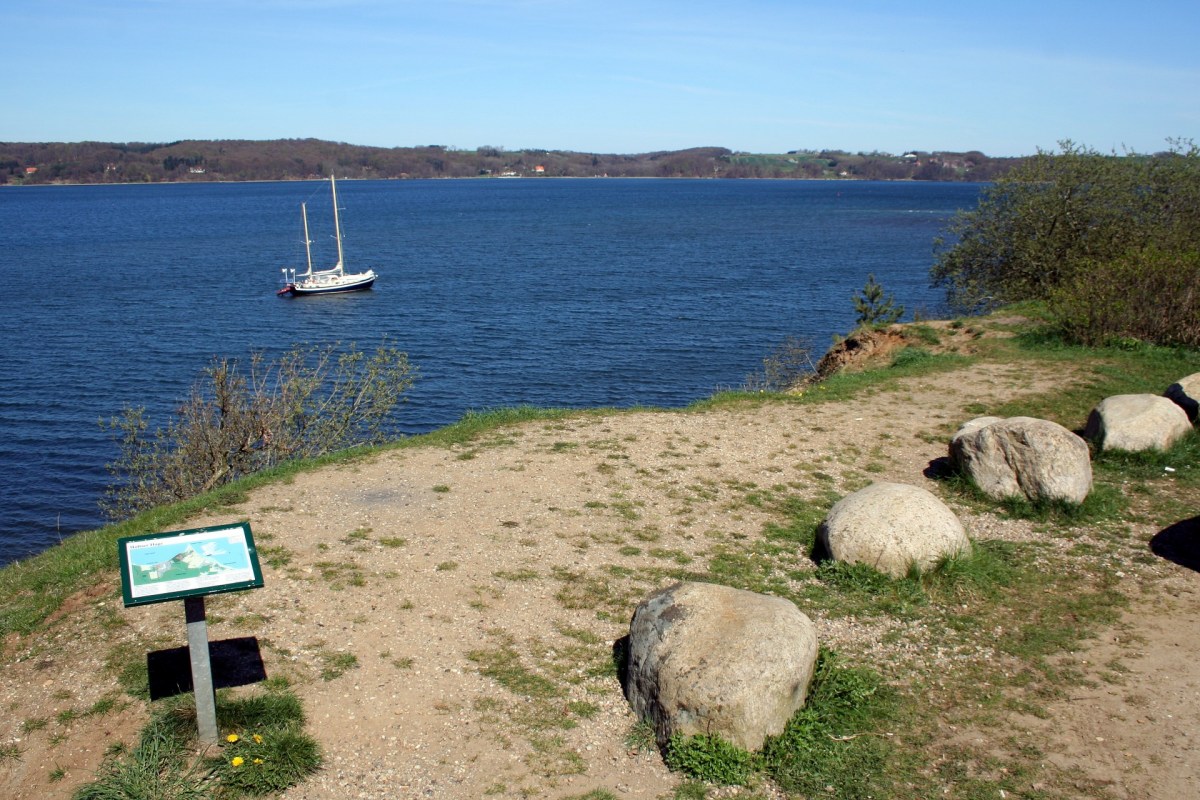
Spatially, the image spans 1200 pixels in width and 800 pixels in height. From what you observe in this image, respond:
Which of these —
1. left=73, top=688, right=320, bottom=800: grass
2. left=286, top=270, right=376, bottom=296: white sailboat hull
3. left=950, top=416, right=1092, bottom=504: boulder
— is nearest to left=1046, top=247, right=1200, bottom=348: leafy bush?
left=950, top=416, right=1092, bottom=504: boulder

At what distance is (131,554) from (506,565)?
4388 mm

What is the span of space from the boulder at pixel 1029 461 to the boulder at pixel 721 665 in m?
5.82

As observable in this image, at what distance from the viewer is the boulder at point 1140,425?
1398 cm

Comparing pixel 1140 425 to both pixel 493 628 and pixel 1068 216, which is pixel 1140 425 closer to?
pixel 493 628

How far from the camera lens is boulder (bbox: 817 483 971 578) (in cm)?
1028

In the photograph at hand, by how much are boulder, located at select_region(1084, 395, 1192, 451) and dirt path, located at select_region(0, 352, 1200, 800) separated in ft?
9.11

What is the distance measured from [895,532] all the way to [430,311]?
45.3m

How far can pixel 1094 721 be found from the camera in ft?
26.2

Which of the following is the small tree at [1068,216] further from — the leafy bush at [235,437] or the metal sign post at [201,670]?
the metal sign post at [201,670]

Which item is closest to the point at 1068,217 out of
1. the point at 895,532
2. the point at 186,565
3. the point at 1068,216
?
the point at 1068,216

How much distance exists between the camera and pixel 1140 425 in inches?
552

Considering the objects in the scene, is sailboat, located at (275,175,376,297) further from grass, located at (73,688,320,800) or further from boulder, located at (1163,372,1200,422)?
grass, located at (73,688,320,800)

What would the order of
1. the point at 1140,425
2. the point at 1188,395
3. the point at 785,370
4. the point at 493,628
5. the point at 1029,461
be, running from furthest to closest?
1. the point at 785,370
2. the point at 1188,395
3. the point at 1140,425
4. the point at 1029,461
5. the point at 493,628

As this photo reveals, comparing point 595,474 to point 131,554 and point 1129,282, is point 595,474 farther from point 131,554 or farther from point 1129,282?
point 1129,282
